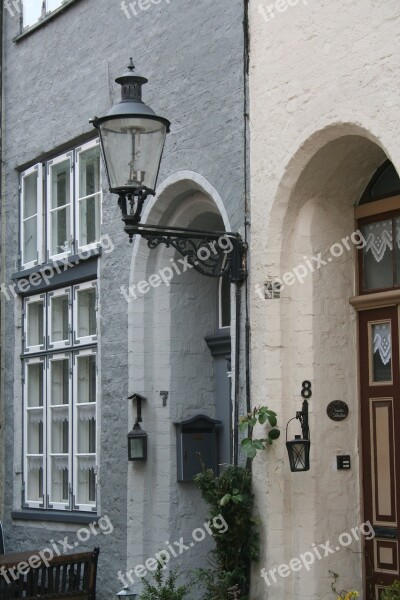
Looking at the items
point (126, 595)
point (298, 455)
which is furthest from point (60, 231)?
point (298, 455)

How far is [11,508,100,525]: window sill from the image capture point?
10.9 m

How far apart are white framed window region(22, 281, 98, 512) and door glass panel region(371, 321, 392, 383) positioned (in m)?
3.35

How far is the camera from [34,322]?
12586 mm

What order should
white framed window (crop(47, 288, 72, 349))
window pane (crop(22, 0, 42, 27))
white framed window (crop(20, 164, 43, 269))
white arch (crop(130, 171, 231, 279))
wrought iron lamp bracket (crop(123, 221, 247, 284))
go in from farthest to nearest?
1. window pane (crop(22, 0, 42, 27))
2. white framed window (crop(20, 164, 43, 269))
3. white framed window (crop(47, 288, 72, 349))
4. white arch (crop(130, 171, 231, 279))
5. wrought iron lamp bracket (crop(123, 221, 247, 284))

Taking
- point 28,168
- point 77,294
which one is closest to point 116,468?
point 77,294

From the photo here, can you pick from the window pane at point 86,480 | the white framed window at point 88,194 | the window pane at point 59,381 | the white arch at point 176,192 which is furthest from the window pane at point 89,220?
the window pane at point 86,480

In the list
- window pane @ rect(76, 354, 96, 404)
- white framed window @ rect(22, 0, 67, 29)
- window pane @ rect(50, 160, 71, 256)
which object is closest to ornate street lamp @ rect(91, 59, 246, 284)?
window pane @ rect(76, 354, 96, 404)

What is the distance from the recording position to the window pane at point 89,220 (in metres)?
11.3

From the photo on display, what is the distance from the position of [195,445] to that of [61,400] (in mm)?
2261

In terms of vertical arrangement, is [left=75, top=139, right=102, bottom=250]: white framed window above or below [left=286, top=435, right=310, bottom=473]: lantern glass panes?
above

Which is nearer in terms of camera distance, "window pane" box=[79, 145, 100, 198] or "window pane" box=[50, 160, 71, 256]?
"window pane" box=[79, 145, 100, 198]

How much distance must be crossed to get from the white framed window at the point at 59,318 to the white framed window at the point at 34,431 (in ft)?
1.03

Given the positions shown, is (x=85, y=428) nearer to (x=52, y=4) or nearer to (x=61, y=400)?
(x=61, y=400)

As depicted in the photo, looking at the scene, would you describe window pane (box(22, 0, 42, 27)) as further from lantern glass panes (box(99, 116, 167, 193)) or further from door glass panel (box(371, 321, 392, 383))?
door glass panel (box(371, 321, 392, 383))
